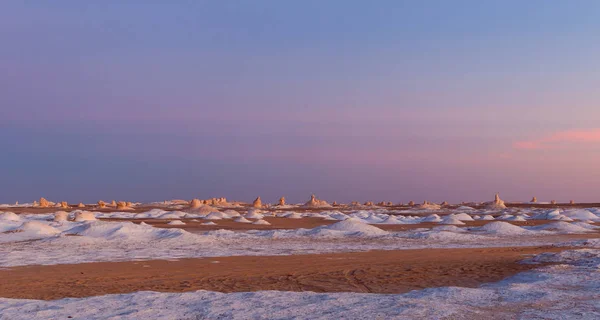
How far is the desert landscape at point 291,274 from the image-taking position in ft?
34.2

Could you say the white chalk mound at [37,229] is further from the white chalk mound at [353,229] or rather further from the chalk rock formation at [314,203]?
the chalk rock formation at [314,203]

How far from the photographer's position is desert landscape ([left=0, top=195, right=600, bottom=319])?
10.4 meters

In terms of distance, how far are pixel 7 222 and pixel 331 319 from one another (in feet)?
97.8

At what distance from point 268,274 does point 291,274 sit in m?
0.66

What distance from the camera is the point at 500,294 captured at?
11.7 metres

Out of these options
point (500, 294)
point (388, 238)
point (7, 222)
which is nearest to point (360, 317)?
point (500, 294)

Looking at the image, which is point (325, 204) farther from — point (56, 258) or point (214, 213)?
point (56, 258)

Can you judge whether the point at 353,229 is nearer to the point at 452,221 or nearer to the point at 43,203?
the point at 452,221

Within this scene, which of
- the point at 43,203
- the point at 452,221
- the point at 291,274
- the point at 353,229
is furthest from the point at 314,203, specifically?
the point at 291,274

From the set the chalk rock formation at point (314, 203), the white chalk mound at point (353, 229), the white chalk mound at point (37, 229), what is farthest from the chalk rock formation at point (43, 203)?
the white chalk mound at point (353, 229)

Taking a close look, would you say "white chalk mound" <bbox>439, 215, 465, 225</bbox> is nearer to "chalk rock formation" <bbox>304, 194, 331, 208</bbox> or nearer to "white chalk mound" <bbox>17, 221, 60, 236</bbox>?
"white chalk mound" <bbox>17, 221, 60, 236</bbox>

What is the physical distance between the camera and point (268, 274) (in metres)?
16.5

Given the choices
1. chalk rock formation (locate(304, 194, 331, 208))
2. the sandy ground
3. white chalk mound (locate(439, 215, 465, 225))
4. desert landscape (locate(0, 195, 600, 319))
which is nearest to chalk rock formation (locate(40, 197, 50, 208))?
chalk rock formation (locate(304, 194, 331, 208))

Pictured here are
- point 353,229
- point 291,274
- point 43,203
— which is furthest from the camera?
point 43,203
